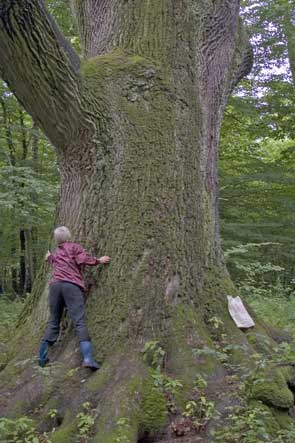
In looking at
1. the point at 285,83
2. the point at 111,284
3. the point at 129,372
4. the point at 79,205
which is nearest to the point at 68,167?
the point at 79,205

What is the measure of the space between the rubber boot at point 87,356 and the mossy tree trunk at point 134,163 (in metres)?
0.12

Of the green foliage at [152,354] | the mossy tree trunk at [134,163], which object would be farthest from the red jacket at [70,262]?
the green foliage at [152,354]

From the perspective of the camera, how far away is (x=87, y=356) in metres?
4.16

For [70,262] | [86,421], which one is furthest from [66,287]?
[86,421]

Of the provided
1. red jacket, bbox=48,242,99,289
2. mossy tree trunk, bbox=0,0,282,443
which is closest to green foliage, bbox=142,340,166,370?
mossy tree trunk, bbox=0,0,282,443

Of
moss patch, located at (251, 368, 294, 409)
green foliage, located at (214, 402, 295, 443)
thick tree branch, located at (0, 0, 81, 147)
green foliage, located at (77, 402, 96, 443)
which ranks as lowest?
green foliage, located at (77, 402, 96, 443)

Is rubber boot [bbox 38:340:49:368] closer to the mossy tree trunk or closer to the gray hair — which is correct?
the mossy tree trunk

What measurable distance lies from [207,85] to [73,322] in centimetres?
289

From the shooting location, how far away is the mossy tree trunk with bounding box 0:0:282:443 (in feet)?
13.5

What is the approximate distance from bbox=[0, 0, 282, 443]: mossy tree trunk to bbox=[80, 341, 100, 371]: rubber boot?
0.12m

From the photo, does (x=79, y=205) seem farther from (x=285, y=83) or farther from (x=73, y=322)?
(x=285, y=83)

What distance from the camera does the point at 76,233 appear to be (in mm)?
4816

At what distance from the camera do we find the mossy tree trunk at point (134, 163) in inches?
162

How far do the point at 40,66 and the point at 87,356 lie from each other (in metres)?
2.46
